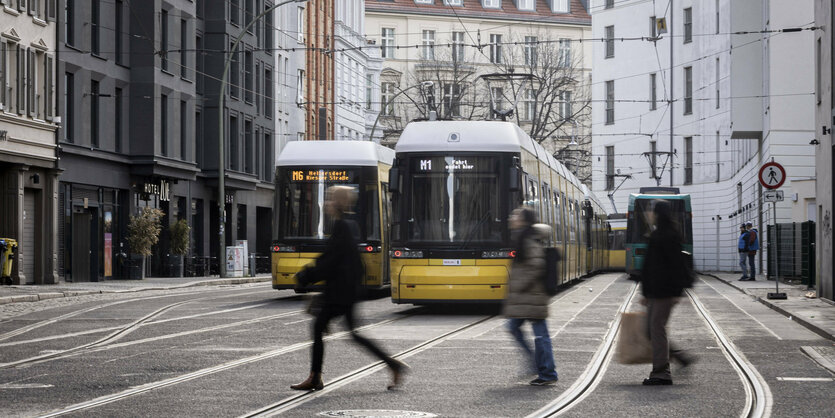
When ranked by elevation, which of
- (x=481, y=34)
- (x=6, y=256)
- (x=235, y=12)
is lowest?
(x=6, y=256)

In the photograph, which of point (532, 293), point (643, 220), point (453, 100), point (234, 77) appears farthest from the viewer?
point (453, 100)

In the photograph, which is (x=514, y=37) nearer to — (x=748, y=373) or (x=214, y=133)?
(x=214, y=133)

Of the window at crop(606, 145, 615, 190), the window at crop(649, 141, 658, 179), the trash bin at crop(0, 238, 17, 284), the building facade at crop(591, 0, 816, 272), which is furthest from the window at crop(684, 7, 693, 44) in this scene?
the trash bin at crop(0, 238, 17, 284)

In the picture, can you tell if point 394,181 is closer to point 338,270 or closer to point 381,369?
point 381,369

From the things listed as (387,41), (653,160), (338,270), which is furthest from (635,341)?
(387,41)

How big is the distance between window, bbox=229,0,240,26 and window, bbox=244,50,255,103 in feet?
8.67

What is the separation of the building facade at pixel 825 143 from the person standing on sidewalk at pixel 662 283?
15819 millimetres

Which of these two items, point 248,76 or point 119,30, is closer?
point 119,30

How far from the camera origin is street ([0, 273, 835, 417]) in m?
10.3

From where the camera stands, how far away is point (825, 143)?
92.2 feet

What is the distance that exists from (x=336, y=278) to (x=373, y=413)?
1630mm

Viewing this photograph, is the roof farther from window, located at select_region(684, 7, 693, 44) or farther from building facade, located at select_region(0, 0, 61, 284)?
building facade, located at select_region(0, 0, 61, 284)

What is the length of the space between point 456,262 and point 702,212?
4939cm

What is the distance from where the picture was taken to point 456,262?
71.3 feet
